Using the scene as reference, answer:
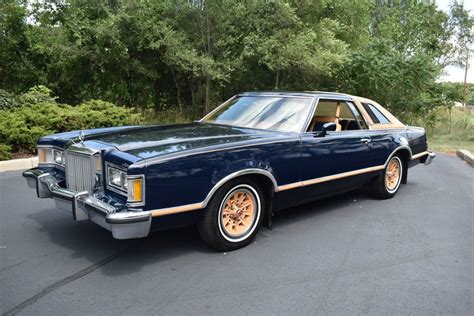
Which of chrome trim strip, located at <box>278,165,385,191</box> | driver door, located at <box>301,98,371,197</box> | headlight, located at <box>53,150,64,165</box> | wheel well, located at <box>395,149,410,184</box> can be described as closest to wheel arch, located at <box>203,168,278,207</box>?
chrome trim strip, located at <box>278,165,385,191</box>

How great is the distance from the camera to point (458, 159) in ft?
33.7

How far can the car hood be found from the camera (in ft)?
12.0

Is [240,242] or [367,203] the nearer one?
[240,242]

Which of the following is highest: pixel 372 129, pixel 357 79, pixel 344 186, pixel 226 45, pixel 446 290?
pixel 226 45

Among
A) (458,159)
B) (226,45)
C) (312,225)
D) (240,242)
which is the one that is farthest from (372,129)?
(226,45)

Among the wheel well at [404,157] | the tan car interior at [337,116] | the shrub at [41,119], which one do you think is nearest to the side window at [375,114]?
the tan car interior at [337,116]

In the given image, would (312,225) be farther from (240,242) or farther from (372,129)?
(372,129)

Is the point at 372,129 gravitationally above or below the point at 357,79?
below

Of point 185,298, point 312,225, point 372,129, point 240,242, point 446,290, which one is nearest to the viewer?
point 185,298

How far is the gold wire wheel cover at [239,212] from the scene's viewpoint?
396 cm

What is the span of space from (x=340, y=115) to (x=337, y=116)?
0.23 m

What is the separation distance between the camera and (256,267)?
3.69 meters

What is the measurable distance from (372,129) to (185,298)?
369 centimetres

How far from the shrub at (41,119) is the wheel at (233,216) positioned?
5789mm
